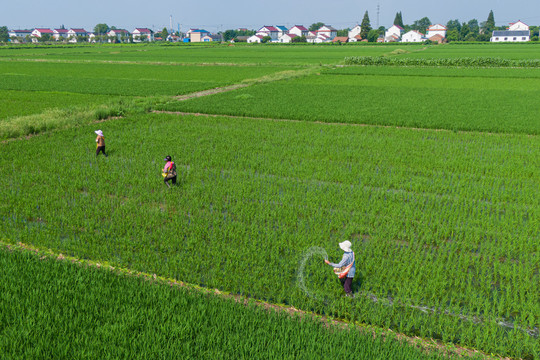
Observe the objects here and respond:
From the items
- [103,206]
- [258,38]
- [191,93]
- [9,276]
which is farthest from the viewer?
[258,38]

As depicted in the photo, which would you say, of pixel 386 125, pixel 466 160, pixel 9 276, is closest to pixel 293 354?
pixel 9 276

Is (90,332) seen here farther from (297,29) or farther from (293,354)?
(297,29)

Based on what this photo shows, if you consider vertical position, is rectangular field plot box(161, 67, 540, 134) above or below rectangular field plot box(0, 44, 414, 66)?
below

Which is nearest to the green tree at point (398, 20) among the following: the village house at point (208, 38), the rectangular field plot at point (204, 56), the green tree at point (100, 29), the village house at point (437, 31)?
the village house at point (437, 31)

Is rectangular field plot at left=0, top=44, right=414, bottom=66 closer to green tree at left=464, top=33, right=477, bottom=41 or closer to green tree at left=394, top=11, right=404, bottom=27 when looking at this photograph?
green tree at left=464, top=33, right=477, bottom=41

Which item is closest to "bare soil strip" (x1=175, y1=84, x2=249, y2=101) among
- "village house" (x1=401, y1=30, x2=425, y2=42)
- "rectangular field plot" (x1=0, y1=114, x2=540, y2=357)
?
"rectangular field plot" (x1=0, y1=114, x2=540, y2=357)

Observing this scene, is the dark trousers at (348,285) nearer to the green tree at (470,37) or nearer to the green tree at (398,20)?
the green tree at (470,37)

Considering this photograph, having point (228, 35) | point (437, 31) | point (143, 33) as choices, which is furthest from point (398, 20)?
point (143, 33)
